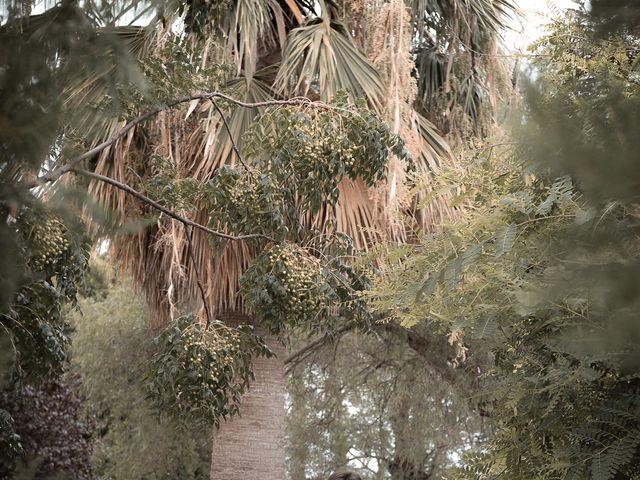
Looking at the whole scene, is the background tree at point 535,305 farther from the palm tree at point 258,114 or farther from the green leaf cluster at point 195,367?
the palm tree at point 258,114

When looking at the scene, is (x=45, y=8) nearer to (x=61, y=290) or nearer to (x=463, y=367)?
(x=61, y=290)

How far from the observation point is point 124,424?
1333 centimetres

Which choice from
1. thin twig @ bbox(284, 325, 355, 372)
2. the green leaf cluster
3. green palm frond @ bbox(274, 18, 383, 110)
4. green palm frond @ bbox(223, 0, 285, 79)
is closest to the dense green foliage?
thin twig @ bbox(284, 325, 355, 372)

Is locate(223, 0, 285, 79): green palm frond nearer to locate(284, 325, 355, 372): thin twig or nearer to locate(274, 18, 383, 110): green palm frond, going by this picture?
locate(274, 18, 383, 110): green palm frond

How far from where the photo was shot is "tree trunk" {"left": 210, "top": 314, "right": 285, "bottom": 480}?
25.6 feet

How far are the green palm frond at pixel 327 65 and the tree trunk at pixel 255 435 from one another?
2.05 m

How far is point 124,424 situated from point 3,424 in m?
8.63

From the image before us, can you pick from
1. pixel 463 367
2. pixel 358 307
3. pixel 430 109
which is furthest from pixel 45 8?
pixel 463 367

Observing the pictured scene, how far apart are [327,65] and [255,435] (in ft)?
9.83

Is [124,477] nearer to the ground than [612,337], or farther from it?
nearer to the ground

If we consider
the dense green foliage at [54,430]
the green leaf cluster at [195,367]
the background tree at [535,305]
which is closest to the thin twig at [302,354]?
the dense green foliage at [54,430]

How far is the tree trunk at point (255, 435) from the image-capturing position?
307 inches

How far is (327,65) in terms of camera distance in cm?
735


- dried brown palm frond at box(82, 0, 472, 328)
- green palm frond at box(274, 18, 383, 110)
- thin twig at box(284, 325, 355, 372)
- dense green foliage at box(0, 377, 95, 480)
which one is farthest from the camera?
thin twig at box(284, 325, 355, 372)
